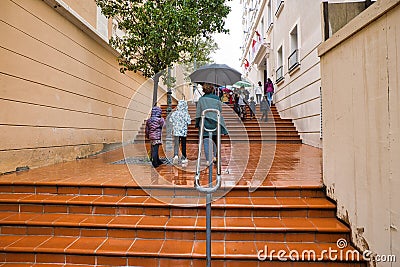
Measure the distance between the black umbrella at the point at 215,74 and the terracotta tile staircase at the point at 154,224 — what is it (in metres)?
1.92

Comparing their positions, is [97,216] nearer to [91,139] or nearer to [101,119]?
[91,139]

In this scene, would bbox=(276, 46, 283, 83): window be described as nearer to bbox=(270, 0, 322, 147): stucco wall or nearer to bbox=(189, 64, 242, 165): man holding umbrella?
bbox=(270, 0, 322, 147): stucco wall

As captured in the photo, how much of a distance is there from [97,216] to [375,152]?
112 inches

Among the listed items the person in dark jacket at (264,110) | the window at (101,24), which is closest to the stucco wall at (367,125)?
the window at (101,24)

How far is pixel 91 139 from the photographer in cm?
728

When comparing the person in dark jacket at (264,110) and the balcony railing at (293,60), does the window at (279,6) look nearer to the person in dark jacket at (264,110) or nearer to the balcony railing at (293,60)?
the balcony railing at (293,60)

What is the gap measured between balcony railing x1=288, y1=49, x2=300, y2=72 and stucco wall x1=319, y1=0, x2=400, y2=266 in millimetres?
6313

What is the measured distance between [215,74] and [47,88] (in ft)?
11.0

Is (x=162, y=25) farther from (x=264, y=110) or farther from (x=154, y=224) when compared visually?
(x=264, y=110)

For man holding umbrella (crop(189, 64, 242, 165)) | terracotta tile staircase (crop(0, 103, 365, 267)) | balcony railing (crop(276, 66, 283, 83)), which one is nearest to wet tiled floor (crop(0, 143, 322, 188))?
terracotta tile staircase (crop(0, 103, 365, 267))

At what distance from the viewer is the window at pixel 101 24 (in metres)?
7.86

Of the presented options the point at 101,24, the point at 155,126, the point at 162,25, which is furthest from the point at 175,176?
the point at 101,24

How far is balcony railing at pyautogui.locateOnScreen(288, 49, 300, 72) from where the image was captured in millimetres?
9132

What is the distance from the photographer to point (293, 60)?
382 inches
